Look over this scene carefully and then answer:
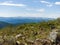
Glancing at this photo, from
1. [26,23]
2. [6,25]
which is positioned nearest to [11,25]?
[6,25]

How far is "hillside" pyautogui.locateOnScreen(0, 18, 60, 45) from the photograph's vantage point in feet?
19.2

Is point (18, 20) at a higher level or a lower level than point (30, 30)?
higher

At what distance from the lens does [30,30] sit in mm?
6336

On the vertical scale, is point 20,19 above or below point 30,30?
above

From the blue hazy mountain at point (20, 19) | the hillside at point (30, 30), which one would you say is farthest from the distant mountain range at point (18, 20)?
the hillside at point (30, 30)

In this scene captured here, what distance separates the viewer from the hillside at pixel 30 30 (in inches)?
230

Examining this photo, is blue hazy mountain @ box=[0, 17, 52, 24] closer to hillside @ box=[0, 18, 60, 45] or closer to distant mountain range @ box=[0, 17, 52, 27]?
distant mountain range @ box=[0, 17, 52, 27]

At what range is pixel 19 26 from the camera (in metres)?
6.42

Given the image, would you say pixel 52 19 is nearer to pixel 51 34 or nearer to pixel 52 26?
pixel 52 26

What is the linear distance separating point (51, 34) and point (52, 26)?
0.69m

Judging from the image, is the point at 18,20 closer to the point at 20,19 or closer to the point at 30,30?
the point at 20,19

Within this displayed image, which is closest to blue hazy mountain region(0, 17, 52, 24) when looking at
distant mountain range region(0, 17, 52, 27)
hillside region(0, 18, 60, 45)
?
distant mountain range region(0, 17, 52, 27)

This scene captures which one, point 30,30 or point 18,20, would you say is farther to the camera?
point 18,20

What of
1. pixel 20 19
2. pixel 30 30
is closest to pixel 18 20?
pixel 20 19
